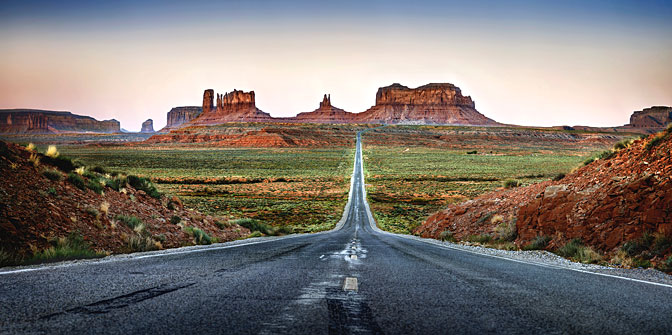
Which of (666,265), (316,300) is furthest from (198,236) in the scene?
(666,265)

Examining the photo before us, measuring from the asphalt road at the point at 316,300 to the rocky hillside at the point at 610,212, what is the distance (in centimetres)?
374

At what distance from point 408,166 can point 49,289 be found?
95.9 metres

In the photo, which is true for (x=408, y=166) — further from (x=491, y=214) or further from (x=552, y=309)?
(x=552, y=309)

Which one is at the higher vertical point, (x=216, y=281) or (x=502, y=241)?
(x=216, y=281)

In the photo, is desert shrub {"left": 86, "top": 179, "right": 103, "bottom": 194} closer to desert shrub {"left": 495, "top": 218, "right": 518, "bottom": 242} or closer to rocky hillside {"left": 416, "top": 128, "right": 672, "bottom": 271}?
rocky hillside {"left": 416, "top": 128, "right": 672, "bottom": 271}

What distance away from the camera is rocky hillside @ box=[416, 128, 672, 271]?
1050cm

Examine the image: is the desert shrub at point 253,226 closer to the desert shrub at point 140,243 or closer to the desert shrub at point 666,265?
the desert shrub at point 140,243

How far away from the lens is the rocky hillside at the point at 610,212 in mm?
10500

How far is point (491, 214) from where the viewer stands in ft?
A: 67.6

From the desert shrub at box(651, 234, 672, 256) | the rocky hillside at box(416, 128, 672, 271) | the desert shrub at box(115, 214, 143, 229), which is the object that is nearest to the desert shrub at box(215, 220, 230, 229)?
the desert shrub at box(115, 214, 143, 229)

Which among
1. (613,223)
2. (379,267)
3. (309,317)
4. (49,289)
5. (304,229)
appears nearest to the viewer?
(309,317)

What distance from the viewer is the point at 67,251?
9.20 meters

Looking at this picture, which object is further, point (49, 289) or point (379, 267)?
point (379, 267)

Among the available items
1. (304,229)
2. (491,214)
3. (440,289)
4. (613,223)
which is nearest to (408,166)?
(304,229)
